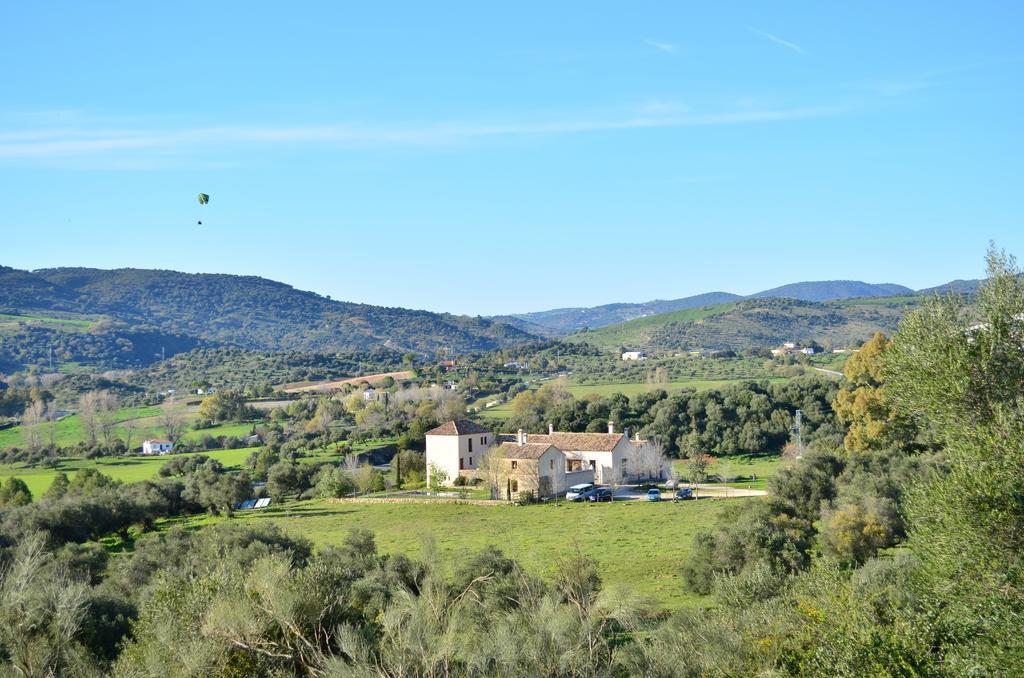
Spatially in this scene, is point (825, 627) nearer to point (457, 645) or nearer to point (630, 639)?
point (457, 645)

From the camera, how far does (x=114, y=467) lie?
6450 cm

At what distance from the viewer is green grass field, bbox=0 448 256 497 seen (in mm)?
58812

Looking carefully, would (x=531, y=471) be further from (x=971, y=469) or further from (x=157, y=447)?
(x=157, y=447)

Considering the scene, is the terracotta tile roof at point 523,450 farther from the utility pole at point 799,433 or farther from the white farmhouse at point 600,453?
the utility pole at point 799,433

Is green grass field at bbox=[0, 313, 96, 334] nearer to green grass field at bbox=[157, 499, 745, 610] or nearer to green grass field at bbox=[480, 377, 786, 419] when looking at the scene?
green grass field at bbox=[480, 377, 786, 419]

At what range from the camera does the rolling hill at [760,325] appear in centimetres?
15850

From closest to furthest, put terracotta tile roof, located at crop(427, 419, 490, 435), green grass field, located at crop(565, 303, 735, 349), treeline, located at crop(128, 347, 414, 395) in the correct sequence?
terracotta tile roof, located at crop(427, 419, 490, 435), treeline, located at crop(128, 347, 414, 395), green grass field, located at crop(565, 303, 735, 349)

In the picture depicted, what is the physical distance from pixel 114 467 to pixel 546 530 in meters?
40.0

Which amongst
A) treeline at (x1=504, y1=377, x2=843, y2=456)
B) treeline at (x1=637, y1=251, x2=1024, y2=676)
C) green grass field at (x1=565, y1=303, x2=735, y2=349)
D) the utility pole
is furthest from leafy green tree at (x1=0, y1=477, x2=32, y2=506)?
green grass field at (x1=565, y1=303, x2=735, y2=349)

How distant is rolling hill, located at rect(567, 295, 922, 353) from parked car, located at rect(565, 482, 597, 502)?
105350 millimetres

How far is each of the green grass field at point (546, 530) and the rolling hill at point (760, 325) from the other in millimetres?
112058

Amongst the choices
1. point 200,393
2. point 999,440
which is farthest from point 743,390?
point 200,393

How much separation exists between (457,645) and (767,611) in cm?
612

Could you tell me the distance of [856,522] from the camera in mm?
28688
